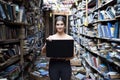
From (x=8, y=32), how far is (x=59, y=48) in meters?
1.23

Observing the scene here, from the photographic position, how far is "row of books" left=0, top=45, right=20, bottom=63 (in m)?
2.98

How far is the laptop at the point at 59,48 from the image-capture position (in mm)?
2488

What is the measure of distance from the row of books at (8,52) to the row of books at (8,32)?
0.17 metres

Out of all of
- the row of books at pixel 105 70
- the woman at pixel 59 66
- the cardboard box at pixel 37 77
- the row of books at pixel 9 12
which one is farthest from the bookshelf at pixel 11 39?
the row of books at pixel 105 70

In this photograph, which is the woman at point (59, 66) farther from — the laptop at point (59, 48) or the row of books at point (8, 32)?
the row of books at point (8, 32)

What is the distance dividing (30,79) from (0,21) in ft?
6.49

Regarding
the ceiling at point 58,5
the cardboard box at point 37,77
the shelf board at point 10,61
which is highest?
the ceiling at point 58,5

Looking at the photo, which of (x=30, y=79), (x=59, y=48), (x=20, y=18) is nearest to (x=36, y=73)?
(x=30, y=79)

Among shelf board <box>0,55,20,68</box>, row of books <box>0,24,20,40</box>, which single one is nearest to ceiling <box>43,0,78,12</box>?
row of books <box>0,24,20,40</box>

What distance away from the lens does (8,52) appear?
3.38m

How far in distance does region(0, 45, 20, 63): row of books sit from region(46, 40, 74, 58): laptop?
797 mm

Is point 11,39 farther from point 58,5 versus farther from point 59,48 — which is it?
point 58,5

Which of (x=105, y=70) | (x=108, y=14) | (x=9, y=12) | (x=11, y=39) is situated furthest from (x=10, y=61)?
(x=108, y=14)

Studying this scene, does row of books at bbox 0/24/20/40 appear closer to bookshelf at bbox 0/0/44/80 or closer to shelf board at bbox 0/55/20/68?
bookshelf at bbox 0/0/44/80
